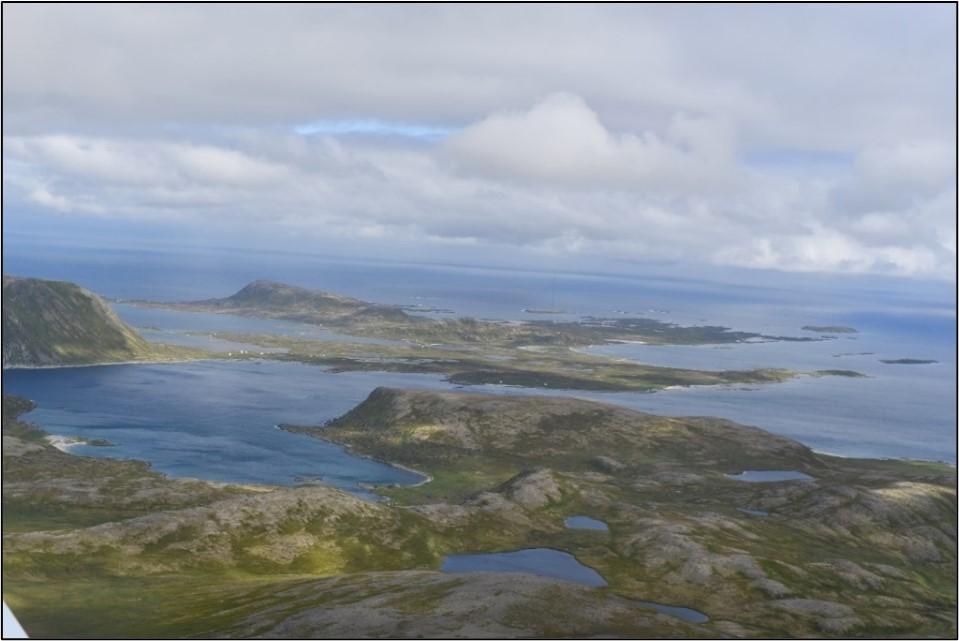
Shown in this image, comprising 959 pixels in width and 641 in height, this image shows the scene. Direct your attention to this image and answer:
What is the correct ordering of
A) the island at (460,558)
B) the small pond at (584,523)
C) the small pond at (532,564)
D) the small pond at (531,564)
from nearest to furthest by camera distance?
the island at (460,558) < the small pond at (532,564) < the small pond at (531,564) < the small pond at (584,523)

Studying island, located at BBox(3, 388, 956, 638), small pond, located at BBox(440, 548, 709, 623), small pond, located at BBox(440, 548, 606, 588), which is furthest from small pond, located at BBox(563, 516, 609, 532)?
small pond, located at BBox(440, 548, 606, 588)

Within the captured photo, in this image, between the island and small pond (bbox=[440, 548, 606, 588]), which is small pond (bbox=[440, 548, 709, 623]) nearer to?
small pond (bbox=[440, 548, 606, 588])

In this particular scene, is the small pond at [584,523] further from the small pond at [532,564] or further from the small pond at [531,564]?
the small pond at [531,564]

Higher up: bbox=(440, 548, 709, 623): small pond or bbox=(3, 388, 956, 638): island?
bbox=(3, 388, 956, 638): island

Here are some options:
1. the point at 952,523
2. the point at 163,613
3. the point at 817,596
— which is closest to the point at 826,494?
the point at 952,523

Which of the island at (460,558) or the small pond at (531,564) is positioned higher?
the island at (460,558)

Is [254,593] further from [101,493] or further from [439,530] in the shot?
[101,493]

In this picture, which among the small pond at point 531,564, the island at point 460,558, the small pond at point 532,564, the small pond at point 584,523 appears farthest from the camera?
the small pond at point 584,523

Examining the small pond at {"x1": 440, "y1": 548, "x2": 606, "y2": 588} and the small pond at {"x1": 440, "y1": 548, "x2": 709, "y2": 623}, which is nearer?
the small pond at {"x1": 440, "y1": 548, "x2": 709, "y2": 623}

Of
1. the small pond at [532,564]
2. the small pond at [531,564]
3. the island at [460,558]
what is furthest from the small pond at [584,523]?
the small pond at [531,564]

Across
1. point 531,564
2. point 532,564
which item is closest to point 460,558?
point 531,564
